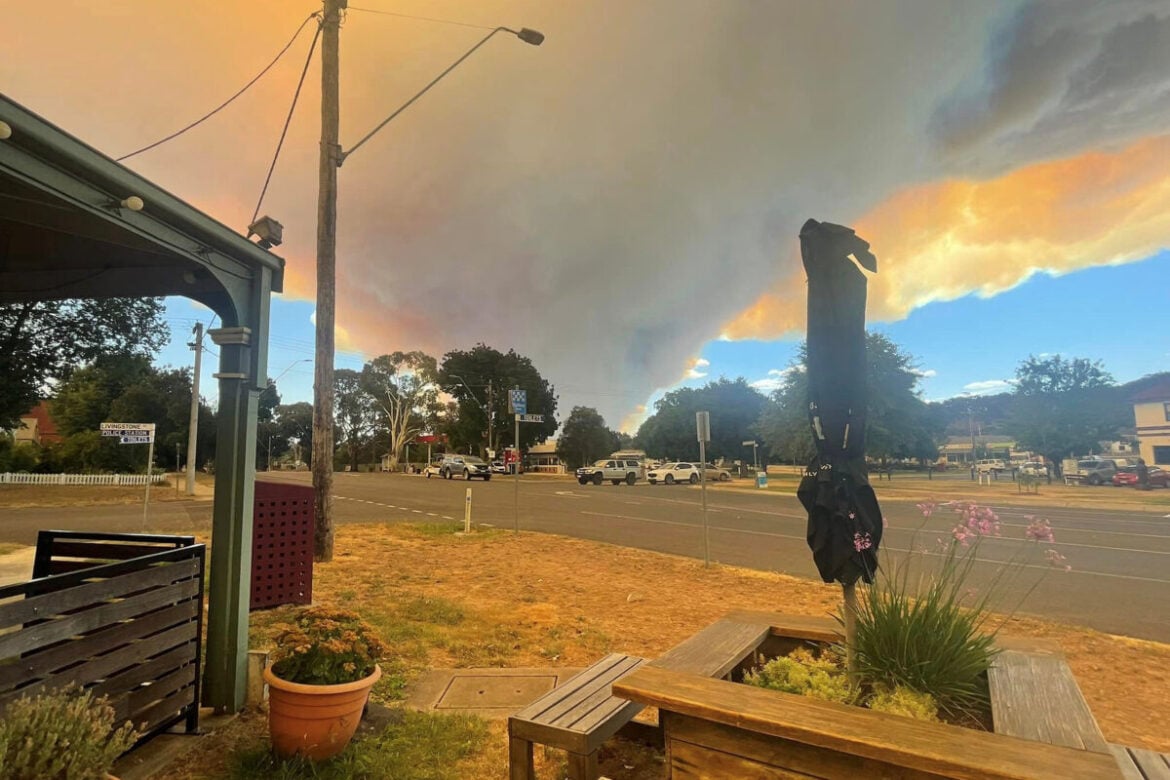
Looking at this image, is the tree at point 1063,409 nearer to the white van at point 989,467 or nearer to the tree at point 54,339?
the white van at point 989,467

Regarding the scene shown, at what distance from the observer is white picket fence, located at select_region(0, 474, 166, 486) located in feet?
96.7

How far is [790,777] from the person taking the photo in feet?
6.32

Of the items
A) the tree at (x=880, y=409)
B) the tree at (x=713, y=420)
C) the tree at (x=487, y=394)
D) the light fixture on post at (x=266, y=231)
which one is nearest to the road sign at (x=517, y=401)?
the light fixture on post at (x=266, y=231)

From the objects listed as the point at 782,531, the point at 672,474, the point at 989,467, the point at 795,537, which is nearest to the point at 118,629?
the point at 795,537

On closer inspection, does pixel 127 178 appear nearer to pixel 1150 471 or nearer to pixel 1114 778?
pixel 1114 778

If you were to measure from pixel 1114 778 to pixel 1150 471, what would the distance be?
47521 millimetres

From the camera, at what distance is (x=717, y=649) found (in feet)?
9.29

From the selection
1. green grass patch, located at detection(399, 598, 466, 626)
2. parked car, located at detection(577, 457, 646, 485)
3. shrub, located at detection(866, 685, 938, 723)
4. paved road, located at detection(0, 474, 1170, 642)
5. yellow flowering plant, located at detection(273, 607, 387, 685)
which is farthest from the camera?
parked car, located at detection(577, 457, 646, 485)

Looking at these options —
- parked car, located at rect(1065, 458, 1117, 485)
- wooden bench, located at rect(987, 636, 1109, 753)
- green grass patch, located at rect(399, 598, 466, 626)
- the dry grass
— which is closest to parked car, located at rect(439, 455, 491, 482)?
the dry grass

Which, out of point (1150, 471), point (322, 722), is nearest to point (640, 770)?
point (322, 722)

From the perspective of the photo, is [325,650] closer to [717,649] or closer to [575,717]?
[575,717]

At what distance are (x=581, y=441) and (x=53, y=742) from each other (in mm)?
79039

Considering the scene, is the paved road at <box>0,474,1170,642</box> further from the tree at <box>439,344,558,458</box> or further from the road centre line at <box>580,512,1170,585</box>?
the tree at <box>439,344,558,458</box>

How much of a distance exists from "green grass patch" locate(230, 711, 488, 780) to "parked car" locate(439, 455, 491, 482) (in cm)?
3713
